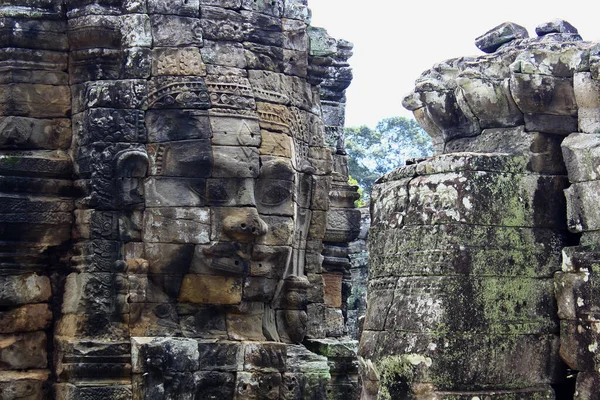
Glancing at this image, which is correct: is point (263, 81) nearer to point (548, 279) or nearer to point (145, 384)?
point (145, 384)

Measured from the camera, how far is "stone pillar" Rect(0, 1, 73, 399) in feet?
41.4

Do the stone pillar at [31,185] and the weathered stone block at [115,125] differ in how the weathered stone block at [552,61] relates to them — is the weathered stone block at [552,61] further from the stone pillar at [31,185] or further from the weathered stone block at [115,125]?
the stone pillar at [31,185]

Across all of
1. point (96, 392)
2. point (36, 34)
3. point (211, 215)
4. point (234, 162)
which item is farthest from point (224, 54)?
point (96, 392)

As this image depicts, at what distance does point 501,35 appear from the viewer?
254 inches

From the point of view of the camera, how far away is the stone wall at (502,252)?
565 centimetres

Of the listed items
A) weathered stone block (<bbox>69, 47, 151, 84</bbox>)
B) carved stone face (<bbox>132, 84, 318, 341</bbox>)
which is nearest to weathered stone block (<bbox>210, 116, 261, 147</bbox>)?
carved stone face (<bbox>132, 84, 318, 341</bbox>)

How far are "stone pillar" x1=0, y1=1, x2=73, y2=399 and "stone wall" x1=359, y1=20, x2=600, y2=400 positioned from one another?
24.0 feet

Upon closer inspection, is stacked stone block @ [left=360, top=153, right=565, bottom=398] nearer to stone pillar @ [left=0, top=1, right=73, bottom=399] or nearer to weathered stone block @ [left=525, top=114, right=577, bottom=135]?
weathered stone block @ [left=525, top=114, right=577, bottom=135]

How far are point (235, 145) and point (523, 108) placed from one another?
6.94 meters

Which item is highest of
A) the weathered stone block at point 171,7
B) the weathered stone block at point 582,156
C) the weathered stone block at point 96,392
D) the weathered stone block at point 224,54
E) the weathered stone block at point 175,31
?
the weathered stone block at point 171,7

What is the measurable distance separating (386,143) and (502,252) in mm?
46887

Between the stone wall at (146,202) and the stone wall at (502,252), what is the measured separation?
6582mm

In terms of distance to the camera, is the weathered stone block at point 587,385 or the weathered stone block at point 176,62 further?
the weathered stone block at point 176,62

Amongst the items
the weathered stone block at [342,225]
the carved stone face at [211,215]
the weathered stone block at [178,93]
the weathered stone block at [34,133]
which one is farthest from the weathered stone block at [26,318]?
the weathered stone block at [342,225]
